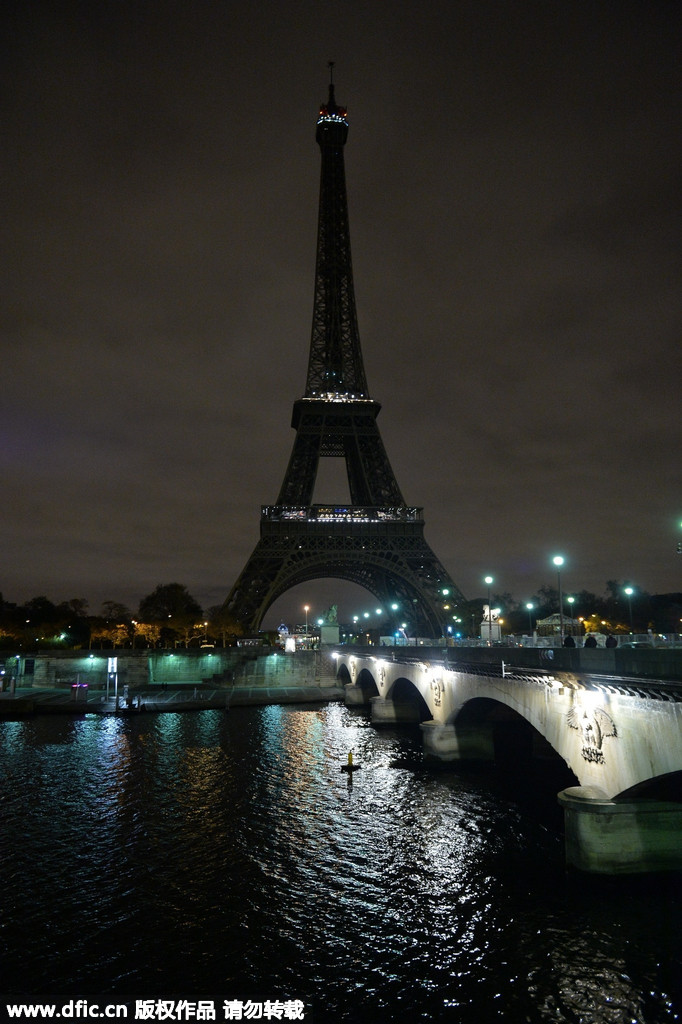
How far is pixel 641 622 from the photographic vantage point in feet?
398

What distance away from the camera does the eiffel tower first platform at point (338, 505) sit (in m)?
93.9

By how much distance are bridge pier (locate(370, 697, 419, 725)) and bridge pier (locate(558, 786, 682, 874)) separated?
39.5 meters

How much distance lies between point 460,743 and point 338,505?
207 ft

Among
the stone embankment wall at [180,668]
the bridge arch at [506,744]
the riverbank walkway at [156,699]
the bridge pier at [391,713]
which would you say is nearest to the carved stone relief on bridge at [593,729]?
the bridge arch at [506,744]

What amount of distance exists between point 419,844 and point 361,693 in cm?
5223

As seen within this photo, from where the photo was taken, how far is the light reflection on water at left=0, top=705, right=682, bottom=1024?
15.6m

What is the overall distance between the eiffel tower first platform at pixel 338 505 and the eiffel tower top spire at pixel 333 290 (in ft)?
0.63

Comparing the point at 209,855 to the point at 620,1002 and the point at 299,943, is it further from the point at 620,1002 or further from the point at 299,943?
the point at 620,1002

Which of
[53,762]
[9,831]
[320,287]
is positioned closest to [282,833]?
[9,831]

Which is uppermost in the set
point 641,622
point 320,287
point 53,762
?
point 320,287

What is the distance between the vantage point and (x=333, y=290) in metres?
120

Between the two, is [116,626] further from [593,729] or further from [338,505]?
[593,729]

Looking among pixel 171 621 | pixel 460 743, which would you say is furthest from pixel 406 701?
pixel 171 621

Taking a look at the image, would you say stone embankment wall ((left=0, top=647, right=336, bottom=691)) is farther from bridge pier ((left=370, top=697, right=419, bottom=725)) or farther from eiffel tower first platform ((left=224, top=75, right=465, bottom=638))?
bridge pier ((left=370, top=697, right=419, bottom=725))
